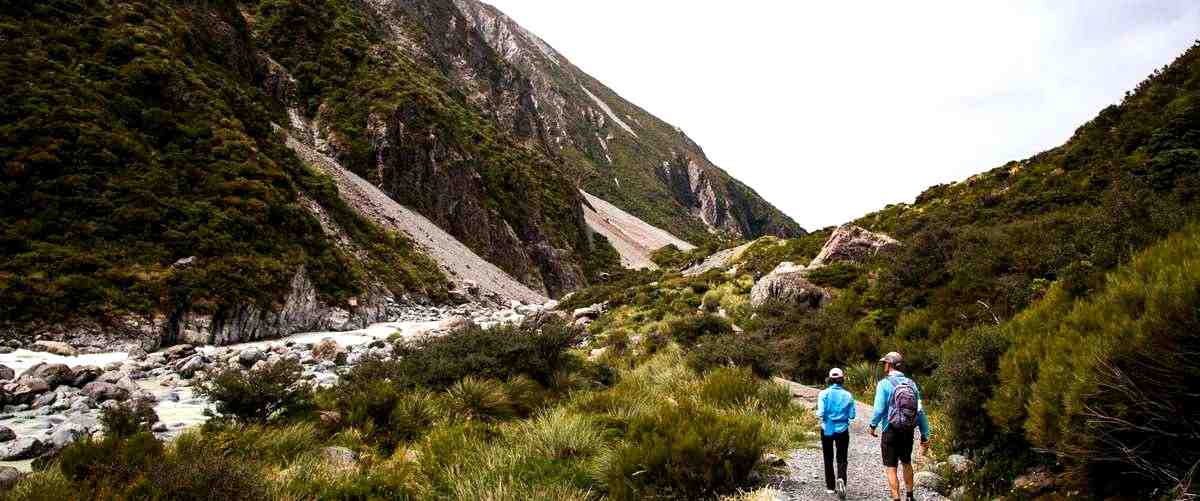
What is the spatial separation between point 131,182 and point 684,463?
24.5 metres

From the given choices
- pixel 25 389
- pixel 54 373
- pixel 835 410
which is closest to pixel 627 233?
pixel 54 373

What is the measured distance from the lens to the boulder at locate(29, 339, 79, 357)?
45.9 feet

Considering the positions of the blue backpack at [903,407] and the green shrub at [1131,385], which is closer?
the green shrub at [1131,385]

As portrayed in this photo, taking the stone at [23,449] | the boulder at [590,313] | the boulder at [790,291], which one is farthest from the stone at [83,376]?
the boulder at [590,313]

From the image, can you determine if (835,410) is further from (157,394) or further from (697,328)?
(157,394)

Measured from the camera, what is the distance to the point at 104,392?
34.2 ft

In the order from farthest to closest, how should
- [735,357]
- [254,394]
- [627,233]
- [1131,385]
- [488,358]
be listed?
→ 1. [627,233]
2. [735,357]
3. [488,358]
4. [254,394]
5. [1131,385]

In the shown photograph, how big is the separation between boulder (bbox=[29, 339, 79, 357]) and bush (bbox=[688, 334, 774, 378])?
52.1 ft

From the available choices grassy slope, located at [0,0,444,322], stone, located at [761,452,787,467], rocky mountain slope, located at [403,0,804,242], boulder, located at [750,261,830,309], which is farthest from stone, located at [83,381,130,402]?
rocky mountain slope, located at [403,0,804,242]

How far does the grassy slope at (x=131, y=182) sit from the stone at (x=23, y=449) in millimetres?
10673

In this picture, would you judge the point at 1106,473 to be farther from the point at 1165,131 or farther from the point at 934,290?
the point at 1165,131

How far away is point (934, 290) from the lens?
39.9 feet

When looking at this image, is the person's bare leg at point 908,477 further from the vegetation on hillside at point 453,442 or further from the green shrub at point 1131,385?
the vegetation on hillside at point 453,442

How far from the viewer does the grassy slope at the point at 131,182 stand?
16891 mm
